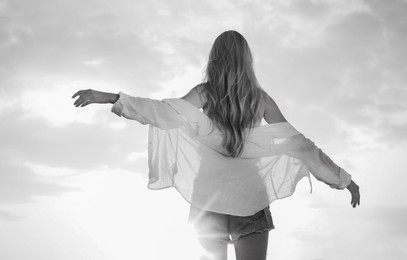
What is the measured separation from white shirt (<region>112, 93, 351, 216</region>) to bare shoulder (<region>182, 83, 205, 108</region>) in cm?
5

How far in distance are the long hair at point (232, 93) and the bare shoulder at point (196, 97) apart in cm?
4

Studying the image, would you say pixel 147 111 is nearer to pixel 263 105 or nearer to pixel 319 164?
pixel 263 105

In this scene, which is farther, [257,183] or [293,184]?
[293,184]

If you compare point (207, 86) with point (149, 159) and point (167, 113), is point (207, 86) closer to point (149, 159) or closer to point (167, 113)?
point (167, 113)

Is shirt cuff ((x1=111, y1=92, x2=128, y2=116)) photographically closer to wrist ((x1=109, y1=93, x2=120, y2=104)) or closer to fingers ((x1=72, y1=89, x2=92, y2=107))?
wrist ((x1=109, y1=93, x2=120, y2=104))

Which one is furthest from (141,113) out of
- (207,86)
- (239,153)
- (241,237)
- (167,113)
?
(241,237)

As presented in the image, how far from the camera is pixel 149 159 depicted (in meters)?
4.97

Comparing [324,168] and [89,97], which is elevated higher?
[89,97]

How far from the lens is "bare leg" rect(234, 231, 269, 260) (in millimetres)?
4293

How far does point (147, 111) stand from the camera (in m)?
4.71

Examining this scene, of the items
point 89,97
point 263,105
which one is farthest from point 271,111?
point 89,97

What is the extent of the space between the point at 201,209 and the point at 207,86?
1073 millimetres

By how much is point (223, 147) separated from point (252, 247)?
2.96 ft

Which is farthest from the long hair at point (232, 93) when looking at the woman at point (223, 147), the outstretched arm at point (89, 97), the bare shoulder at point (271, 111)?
the outstretched arm at point (89, 97)
